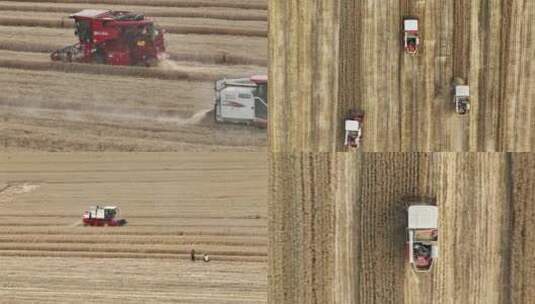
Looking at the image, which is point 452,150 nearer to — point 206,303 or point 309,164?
point 309,164

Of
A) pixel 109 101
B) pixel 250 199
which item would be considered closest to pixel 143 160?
pixel 109 101

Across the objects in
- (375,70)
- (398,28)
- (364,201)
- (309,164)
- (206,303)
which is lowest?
(206,303)

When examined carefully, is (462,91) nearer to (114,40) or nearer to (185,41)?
(185,41)

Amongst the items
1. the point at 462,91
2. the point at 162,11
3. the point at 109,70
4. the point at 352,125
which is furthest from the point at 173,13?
the point at 462,91

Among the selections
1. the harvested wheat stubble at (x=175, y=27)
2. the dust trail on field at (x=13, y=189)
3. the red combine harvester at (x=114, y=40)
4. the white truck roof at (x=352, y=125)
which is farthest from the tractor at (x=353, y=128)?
the dust trail on field at (x=13, y=189)

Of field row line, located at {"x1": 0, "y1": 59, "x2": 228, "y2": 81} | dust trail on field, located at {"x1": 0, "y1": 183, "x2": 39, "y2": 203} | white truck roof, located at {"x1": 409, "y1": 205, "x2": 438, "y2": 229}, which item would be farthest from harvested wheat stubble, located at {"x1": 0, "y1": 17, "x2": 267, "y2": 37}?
white truck roof, located at {"x1": 409, "y1": 205, "x2": 438, "y2": 229}

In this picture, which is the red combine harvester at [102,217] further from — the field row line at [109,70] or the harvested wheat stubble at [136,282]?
the field row line at [109,70]

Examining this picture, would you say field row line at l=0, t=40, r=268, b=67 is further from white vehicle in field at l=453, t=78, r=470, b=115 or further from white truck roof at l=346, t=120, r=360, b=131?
white vehicle in field at l=453, t=78, r=470, b=115
